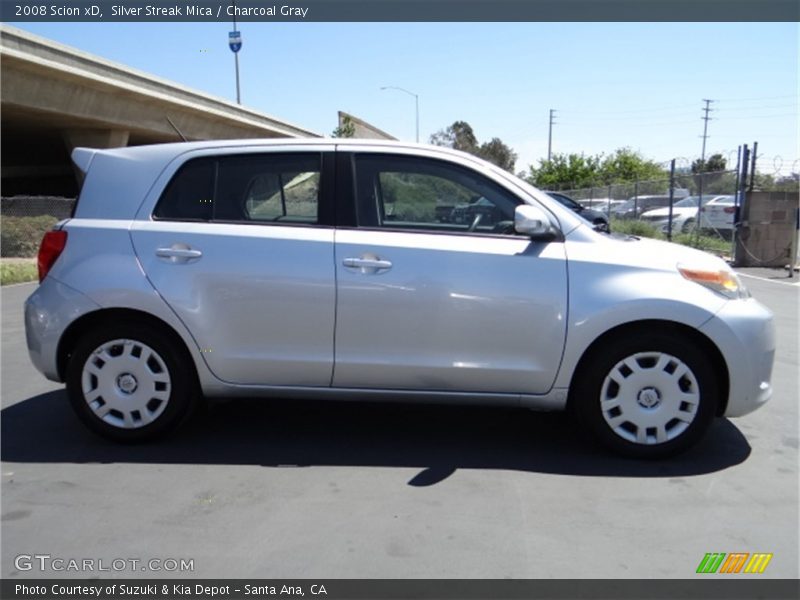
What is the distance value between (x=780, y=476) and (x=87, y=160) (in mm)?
4674

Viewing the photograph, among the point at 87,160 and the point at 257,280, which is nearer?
the point at 257,280

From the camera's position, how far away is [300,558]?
9.91 feet

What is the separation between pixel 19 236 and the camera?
51.5ft

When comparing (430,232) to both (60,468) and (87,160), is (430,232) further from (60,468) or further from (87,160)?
(60,468)

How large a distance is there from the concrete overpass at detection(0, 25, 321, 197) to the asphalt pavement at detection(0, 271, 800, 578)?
47.5 ft

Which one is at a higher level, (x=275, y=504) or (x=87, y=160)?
(x=87, y=160)

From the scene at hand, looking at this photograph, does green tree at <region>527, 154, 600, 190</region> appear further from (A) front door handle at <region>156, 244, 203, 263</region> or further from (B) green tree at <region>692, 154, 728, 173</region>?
(A) front door handle at <region>156, 244, 203, 263</region>

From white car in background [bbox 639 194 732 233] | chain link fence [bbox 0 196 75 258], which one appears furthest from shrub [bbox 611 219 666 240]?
chain link fence [bbox 0 196 75 258]

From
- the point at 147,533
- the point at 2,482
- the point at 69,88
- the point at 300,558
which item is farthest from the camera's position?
the point at 69,88

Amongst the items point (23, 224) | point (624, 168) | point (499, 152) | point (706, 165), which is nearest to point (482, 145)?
point (499, 152)

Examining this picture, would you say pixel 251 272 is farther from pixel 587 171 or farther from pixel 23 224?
pixel 587 171

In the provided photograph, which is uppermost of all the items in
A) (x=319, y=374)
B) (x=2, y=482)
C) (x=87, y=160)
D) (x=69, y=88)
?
(x=69, y=88)

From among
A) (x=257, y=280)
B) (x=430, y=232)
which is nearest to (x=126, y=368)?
(x=257, y=280)

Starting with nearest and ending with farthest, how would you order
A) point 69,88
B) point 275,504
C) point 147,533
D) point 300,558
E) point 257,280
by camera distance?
point 300,558
point 147,533
point 275,504
point 257,280
point 69,88
